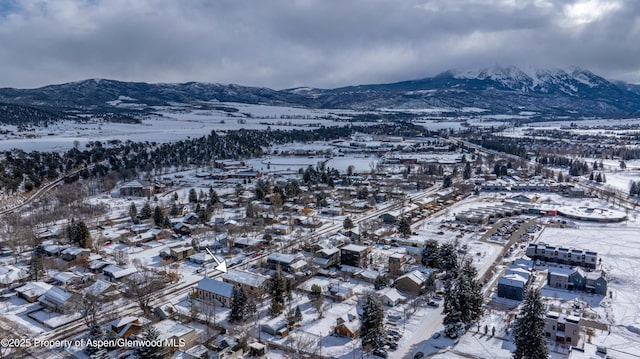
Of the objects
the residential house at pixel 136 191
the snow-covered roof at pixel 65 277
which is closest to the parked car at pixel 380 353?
the snow-covered roof at pixel 65 277

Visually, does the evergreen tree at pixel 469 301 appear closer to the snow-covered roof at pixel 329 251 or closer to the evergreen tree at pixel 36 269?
the snow-covered roof at pixel 329 251

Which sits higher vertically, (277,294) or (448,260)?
(448,260)

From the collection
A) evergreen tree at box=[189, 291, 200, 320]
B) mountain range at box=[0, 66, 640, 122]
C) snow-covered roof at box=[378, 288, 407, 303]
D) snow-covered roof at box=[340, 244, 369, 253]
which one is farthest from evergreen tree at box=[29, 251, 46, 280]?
mountain range at box=[0, 66, 640, 122]

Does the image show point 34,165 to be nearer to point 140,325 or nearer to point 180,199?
point 180,199

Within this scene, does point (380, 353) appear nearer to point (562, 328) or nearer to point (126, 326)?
point (562, 328)

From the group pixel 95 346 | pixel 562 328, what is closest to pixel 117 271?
pixel 95 346

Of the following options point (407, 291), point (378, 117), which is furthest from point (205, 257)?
point (378, 117)

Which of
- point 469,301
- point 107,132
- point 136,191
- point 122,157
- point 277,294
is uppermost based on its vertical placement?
point 107,132

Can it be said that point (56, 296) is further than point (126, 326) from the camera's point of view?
Yes
